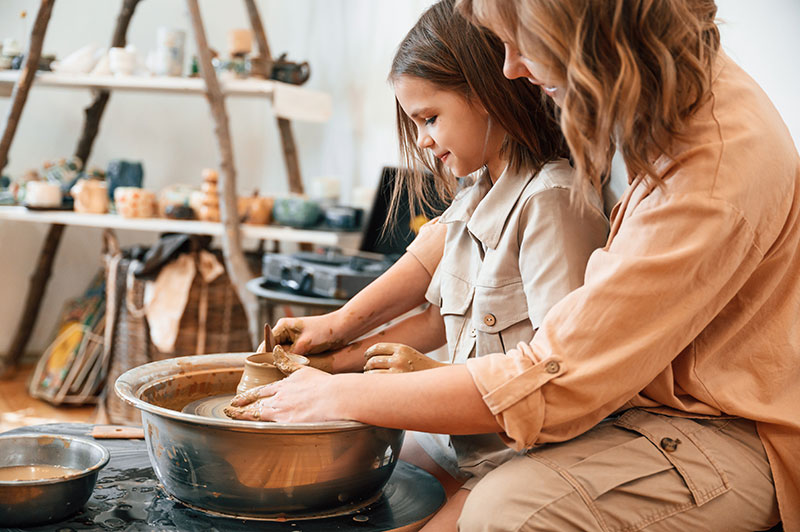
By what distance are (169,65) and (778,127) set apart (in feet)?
8.45

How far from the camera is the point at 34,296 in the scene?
356 centimetres

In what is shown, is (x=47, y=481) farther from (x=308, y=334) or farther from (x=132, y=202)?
(x=132, y=202)

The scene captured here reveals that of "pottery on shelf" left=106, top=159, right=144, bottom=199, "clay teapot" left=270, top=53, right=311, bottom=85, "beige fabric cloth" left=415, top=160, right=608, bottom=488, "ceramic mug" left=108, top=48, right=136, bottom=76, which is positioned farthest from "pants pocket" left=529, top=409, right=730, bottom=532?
"pottery on shelf" left=106, top=159, right=144, bottom=199

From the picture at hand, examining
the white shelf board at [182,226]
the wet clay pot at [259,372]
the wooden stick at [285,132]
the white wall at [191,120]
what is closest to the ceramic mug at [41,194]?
the white shelf board at [182,226]

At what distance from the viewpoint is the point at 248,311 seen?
2850 millimetres

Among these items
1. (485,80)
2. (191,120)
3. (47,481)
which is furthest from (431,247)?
(191,120)

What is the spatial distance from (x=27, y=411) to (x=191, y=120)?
1583mm

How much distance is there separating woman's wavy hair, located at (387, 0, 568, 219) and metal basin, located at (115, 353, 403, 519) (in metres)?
Result: 0.50

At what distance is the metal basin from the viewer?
40.6 inches

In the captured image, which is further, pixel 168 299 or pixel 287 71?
pixel 287 71

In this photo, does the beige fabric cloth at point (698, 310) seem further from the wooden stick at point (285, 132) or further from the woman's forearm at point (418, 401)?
the wooden stick at point (285, 132)

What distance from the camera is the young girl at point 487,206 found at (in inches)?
44.2

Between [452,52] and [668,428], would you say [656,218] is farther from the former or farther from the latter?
[452,52]

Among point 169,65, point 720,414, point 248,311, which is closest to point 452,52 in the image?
point 720,414
